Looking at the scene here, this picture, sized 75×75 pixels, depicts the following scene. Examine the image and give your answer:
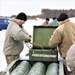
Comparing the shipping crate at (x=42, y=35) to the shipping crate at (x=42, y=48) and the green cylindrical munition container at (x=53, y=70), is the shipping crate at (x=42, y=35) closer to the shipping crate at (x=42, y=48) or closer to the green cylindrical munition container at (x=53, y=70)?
the shipping crate at (x=42, y=48)

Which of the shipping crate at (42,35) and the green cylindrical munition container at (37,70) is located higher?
the shipping crate at (42,35)

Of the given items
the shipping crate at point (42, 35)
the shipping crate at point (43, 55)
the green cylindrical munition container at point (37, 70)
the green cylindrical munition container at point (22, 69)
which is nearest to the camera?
the green cylindrical munition container at point (22, 69)

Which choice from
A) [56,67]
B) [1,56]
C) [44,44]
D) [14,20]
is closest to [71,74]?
[56,67]

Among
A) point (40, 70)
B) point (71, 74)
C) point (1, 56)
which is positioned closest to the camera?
point (40, 70)

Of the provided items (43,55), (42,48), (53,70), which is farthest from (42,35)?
(53,70)

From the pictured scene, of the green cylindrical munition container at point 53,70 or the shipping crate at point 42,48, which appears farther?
the shipping crate at point 42,48

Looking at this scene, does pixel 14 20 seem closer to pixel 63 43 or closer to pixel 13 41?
pixel 13 41

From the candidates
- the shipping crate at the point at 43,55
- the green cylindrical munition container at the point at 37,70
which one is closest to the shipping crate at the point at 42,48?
the shipping crate at the point at 43,55

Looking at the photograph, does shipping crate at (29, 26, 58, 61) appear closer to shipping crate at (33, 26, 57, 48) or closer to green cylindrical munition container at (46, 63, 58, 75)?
shipping crate at (33, 26, 57, 48)

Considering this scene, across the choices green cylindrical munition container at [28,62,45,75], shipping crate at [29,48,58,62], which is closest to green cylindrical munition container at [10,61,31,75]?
green cylindrical munition container at [28,62,45,75]

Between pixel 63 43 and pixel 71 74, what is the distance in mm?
791

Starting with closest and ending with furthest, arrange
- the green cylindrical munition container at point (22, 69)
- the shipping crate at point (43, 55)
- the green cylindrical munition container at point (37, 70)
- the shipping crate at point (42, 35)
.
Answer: the green cylindrical munition container at point (22, 69), the green cylindrical munition container at point (37, 70), the shipping crate at point (43, 55), the shipping crate at point (42, 35)

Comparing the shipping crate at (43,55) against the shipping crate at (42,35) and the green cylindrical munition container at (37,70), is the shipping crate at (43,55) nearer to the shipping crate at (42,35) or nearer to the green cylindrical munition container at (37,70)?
the green cylindrical munition container at (37,70)

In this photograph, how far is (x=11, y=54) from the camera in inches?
327
